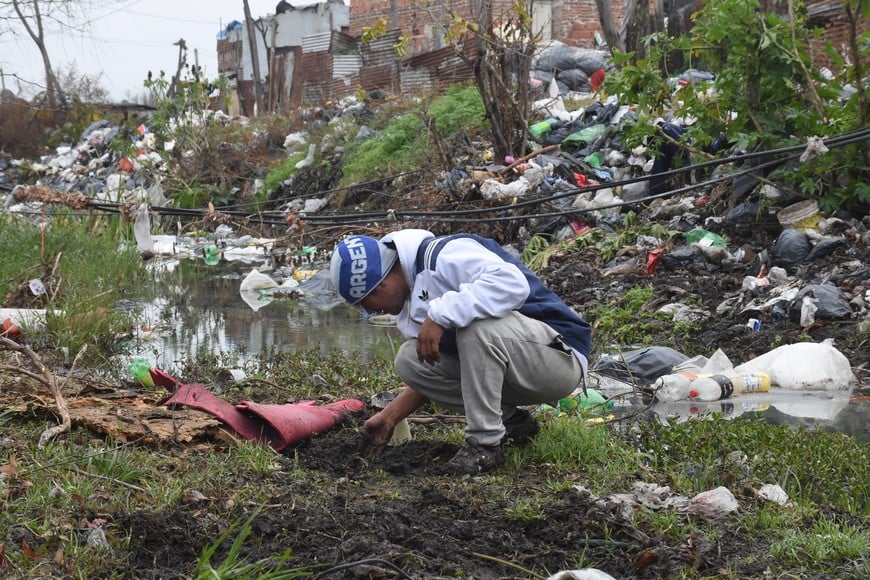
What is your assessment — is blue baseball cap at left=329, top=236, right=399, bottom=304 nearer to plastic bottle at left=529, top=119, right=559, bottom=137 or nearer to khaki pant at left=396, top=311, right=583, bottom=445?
khaki pant at left=396, top=311, right=583, bottom=445

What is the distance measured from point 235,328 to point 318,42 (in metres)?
25.6

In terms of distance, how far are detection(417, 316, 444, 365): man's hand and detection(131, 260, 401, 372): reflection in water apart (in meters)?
2.27

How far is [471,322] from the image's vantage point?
3291 millimetres

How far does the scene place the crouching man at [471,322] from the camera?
3240 millimetres

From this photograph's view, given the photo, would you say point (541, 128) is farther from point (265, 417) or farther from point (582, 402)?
point (265, 417)

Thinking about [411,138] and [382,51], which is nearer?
[411,138]

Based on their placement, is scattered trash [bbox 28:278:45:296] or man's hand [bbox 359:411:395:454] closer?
man's hand [bbox 359:411:395:454]

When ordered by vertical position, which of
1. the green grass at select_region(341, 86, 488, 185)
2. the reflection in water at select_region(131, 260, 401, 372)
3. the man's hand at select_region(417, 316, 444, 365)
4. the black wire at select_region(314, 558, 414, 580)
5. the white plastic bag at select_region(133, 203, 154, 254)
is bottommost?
the reflection in water at select_region(131, 260, 401, 372)

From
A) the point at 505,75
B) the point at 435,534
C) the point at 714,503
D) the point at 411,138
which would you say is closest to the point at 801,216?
the point at 505,75

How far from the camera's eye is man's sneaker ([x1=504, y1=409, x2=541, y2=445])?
3.69 meters

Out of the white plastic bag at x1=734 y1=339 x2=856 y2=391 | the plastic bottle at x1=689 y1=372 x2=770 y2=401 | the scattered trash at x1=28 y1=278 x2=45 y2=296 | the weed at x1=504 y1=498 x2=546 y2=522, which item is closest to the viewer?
the weed at x1=504 y1=498 x2=546 y2=522

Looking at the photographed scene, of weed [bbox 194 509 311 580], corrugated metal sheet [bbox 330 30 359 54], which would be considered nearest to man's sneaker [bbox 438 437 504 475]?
weed [bbox 194 509 311 580]

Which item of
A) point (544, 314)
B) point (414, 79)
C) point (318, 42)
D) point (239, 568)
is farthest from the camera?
point (318, 42)

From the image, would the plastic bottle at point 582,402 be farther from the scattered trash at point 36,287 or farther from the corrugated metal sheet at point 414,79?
the corrugated metal sheet at point 414,79
